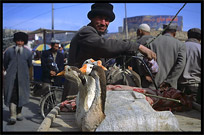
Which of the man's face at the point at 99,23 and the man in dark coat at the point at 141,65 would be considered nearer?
the man's face at the point at 99,23

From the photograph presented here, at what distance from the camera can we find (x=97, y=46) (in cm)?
205

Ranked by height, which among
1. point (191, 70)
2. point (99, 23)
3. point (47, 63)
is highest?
point (99, 23)

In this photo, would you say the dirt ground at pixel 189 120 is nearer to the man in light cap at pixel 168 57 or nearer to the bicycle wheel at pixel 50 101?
the man in light cap at pixel 168 57

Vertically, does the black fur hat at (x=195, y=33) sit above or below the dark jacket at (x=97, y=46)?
above

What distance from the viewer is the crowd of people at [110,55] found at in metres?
2.08

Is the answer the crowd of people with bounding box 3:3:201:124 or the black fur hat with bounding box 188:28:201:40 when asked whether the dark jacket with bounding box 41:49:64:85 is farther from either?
the black fur hat with bounding box 188:28:201:40

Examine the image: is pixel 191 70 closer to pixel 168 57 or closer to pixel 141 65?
pixel 168 57

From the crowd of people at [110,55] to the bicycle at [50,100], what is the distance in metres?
0.36

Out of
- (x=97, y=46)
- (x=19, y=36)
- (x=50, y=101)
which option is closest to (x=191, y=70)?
(x=97, y=46)

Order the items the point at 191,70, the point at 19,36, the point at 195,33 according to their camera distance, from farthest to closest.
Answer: the point at 19,36 < the point at 195,33 < the point at 191,70

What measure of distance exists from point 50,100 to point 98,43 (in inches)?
148

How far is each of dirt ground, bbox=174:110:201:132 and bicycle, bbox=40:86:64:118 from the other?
11.1 ft

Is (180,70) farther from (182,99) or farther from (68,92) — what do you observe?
(68,92)

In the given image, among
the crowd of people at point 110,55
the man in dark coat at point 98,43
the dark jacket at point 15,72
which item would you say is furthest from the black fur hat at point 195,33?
the dark jacket at point 15,72
